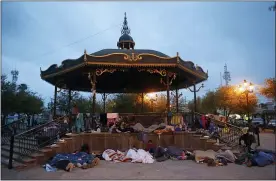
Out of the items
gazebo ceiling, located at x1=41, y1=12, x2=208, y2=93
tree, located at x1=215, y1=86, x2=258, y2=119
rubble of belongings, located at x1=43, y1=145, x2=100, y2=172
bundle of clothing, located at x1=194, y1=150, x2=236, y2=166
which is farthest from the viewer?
tree, located at x1=215, y1=86, x2=258, y2=119

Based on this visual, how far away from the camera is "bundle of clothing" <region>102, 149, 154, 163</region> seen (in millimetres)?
10609

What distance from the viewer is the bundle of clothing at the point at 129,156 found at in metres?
10.6

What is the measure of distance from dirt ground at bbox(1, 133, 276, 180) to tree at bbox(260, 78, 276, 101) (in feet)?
77.5

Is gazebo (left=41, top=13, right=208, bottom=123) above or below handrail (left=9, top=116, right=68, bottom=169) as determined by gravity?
above

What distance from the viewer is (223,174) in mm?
8406

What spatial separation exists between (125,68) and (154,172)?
6537mm

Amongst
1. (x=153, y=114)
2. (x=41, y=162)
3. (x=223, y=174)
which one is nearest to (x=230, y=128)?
(x=153, y=114)

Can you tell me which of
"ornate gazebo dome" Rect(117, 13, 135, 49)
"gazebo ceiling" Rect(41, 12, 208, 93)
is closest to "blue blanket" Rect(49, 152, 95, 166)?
"gazebo ceiling" Rect(41, 12, 208, 93)

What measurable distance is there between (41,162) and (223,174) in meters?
7.26

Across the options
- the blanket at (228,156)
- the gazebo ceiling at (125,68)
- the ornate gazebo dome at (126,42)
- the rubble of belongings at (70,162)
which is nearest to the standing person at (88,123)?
the gazebo ceiling at (125,68)

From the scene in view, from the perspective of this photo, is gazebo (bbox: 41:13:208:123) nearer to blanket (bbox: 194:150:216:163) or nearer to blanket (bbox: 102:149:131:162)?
blanket (bbox: 102:149:131:162)

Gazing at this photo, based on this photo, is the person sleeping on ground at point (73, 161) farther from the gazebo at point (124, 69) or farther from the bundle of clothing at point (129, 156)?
the gazebo at point (124, 69)

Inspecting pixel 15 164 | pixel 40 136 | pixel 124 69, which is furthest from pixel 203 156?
pixel 15 164

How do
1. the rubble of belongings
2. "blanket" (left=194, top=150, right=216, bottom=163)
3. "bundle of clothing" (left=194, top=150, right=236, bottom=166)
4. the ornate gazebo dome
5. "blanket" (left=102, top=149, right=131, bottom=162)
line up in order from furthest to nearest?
the ornate gazebo dome < "blanket" (left=102, top=149, right=131, bottom=162) < "blanket" (left=194, top=150, right=216, bottom=163) < "bundle of clothing" (left=194, top=150, right=236, bottom=166) < the rubble of belongings
